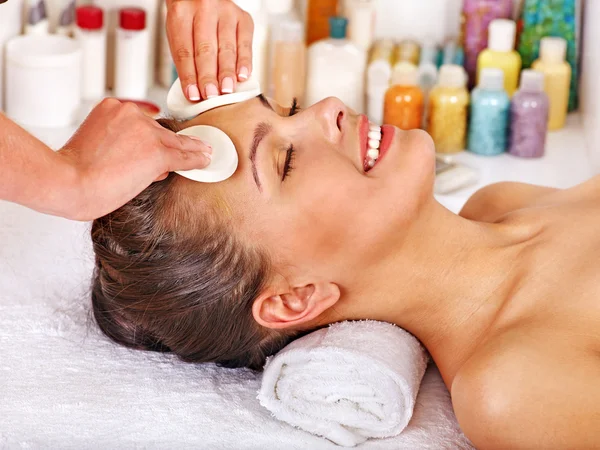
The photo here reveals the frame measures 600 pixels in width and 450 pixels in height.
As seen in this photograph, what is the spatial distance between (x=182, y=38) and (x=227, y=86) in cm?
20

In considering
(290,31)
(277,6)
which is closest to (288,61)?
(290,31)

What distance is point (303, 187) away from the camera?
1.47 m

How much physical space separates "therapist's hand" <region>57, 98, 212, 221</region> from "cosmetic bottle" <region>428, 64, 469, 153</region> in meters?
1.28

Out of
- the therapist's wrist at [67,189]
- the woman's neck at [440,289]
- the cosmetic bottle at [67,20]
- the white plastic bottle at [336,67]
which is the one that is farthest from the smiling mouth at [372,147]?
the cosmetic bottle at [67,20]

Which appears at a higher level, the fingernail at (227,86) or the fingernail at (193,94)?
the fingernail at (227,86)

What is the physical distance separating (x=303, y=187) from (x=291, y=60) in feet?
3.92

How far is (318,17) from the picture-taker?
109 inches

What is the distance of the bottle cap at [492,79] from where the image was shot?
2449mm

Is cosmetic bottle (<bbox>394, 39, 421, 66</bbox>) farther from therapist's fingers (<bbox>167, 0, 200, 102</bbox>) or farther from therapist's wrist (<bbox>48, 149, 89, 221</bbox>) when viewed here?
therapist's wrist (<bbox>48, 149, 89, 221</bbox>)

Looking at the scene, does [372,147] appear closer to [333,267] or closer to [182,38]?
[333,267]

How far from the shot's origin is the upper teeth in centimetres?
157

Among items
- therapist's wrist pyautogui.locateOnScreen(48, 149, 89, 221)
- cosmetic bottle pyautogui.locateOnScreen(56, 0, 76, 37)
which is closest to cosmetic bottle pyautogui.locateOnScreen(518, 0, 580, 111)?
cosmetic bottle pyautogui.locateOnScreen(56, 0, 76, 37)

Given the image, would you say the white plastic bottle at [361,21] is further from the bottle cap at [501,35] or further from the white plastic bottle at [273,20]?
the bottle cap at [501,35]

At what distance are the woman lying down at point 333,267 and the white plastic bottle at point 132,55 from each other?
1.21 meters
